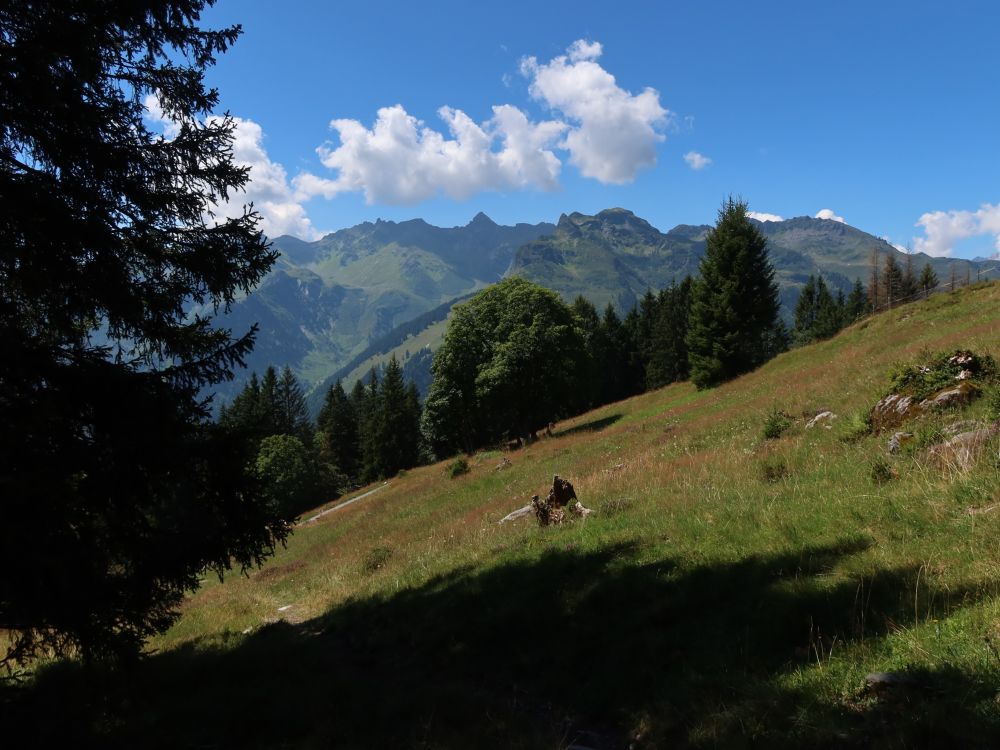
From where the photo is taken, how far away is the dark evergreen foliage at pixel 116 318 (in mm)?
5914

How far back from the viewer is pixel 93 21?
6781mm

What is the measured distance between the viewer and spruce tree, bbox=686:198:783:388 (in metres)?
39.5

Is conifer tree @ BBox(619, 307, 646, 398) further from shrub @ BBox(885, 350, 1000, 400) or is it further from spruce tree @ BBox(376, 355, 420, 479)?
shrub @ BBox(885, 350, 1000, 400)

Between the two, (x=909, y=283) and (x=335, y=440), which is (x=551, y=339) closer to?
(x=335, y=440)

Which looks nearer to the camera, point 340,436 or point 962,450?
point 962,450

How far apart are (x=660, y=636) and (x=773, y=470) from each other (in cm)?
534

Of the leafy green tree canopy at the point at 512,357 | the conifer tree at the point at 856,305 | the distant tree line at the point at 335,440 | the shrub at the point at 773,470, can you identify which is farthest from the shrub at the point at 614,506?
the conifer tree at the point at 856,305

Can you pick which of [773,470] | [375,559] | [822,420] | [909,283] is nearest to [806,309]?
[909,283]

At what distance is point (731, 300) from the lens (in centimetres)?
3981

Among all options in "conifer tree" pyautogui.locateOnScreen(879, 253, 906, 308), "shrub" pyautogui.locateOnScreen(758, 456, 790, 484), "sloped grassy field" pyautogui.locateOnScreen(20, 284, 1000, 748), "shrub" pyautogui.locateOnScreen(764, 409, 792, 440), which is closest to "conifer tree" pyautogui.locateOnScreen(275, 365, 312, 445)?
"sloped grassy field" pyautogui.locateOnScreen(20, 284, 1000, 748)

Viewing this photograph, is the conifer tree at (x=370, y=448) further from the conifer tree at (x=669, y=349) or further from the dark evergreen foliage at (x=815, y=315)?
the dark evergreen foliage at (x=815, y=315)

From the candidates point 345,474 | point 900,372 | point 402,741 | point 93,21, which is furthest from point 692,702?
point 345,474

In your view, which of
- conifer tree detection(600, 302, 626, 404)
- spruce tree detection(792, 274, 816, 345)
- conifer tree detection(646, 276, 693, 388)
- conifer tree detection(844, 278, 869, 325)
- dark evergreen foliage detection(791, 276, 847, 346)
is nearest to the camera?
conifer tree detection(646, 276, 693, 388)

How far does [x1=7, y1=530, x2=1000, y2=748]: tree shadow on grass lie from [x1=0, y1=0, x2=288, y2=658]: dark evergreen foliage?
1059mm
